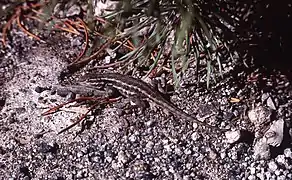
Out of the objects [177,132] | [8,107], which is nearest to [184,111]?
[177,132]

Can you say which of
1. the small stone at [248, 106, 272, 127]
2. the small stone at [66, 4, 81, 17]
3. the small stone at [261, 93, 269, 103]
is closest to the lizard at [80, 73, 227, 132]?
the small stone at [248, 106, 272, 127]

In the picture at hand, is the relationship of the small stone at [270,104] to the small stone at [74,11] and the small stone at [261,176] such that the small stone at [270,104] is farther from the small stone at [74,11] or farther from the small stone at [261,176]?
the small stone at [74,11]

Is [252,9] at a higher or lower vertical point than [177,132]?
higher

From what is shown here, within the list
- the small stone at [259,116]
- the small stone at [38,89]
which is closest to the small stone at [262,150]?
the small stone at [259,116]

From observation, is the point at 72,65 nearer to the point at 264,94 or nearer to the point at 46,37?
the point at 46,37

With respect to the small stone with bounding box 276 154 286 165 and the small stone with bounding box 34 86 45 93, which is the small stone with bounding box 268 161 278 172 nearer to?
the small stone with bounding box 276 154 286 165
